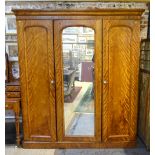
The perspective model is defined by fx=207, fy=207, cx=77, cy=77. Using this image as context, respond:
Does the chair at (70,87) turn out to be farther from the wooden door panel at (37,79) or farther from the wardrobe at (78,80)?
the wooden door panel at (37,79)

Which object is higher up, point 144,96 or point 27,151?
point 144,96

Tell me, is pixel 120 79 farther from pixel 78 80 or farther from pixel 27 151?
pixel 27 151

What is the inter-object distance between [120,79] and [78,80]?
542mm

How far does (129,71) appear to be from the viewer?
104 inches

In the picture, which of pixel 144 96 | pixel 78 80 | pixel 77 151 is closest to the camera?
pixel 78 80

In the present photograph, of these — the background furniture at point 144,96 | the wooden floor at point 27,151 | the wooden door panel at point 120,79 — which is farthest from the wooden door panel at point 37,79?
the background furniture at point 144,96

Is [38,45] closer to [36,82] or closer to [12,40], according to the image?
[36,82]

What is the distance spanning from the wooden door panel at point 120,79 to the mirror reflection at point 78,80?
19cm

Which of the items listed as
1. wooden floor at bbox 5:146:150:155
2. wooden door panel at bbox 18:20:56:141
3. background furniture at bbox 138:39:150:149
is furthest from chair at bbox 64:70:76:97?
background furniture at bbox 138:39:150:149

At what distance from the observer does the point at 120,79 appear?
2.66 metres

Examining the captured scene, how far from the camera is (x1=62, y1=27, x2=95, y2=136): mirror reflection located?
260cm

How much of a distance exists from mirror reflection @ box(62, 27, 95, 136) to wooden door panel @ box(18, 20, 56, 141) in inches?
7.5

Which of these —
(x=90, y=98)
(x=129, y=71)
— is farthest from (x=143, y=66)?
(x=90, y=98)

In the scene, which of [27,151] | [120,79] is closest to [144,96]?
[120,79]
